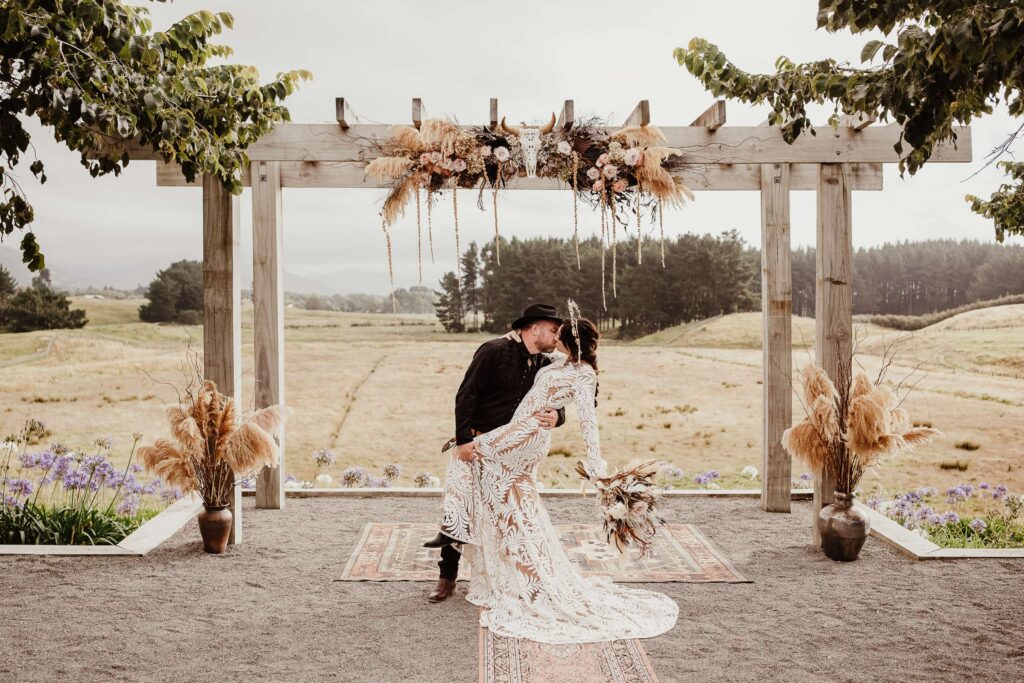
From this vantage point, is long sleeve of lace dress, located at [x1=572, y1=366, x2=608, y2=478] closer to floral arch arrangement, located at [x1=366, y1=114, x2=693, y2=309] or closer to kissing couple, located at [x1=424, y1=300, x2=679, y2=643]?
kissing couple, located at [x1=424, y1=300, x2=679, y2=643]

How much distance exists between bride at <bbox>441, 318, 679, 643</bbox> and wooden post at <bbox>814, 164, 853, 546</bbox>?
235 cm

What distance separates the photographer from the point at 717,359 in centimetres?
1530

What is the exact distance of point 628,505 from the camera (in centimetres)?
429

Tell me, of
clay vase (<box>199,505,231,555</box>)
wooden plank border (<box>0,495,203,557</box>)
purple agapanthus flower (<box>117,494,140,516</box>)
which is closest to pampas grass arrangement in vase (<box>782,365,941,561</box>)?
clay vase (<box>199,505,231,555</box>)

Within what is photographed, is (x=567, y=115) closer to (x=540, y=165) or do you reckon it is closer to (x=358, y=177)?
(x=540, y=165)

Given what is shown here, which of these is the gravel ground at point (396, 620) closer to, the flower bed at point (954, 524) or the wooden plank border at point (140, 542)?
the wooden plank border at point (140, 542)

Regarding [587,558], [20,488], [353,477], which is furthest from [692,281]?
[20,488]

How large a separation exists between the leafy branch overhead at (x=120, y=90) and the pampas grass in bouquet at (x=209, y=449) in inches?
57.8

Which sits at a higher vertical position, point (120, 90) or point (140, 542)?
point (120, 90)

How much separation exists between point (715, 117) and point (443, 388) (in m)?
9.96

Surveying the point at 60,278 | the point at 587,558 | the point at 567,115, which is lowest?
the point at 587,558

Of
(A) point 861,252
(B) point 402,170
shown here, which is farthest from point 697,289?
(B) point 402,170

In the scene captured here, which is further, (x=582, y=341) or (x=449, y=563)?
(x=449, y=563)

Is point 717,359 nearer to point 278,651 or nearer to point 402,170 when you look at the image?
point 402,170
